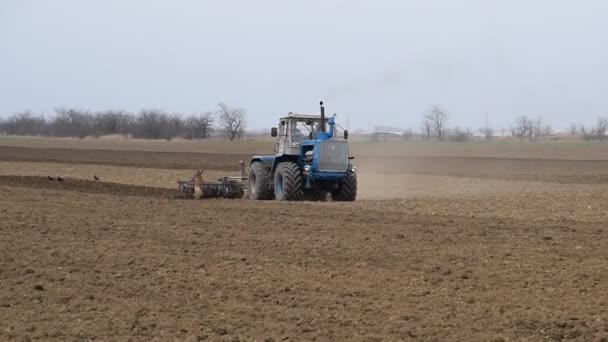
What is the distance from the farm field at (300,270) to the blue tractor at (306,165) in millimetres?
1746

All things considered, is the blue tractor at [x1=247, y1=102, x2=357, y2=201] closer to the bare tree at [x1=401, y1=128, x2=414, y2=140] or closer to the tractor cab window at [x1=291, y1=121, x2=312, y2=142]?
the tractor cab window at [x1=291, y1=121, x2=312, y2=142]

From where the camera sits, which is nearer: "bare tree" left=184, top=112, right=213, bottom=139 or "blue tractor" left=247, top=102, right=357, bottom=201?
"blue tractor" left=247, top=102, right=357, bottom=201

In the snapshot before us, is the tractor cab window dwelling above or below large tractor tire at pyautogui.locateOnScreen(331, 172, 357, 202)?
above

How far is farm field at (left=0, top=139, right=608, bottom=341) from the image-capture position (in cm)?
695

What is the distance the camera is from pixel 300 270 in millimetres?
9391

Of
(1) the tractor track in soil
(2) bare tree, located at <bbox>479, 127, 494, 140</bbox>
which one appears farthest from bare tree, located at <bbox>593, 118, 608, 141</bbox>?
(1) the tractor track in soil

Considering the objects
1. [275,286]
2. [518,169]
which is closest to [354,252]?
[275,286]

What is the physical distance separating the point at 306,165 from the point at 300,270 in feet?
33.4

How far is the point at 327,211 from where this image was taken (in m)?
15.9

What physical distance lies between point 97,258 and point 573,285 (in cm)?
583

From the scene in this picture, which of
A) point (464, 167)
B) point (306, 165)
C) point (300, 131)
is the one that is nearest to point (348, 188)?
point (306, 165)

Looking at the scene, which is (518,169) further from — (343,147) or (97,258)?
(97,258)

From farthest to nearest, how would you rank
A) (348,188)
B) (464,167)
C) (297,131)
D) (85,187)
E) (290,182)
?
Result: (464,167) < (85,187) < (297,131) < (348,188) < (290,182)

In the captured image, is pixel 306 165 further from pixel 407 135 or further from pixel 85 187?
pixel 407 135
